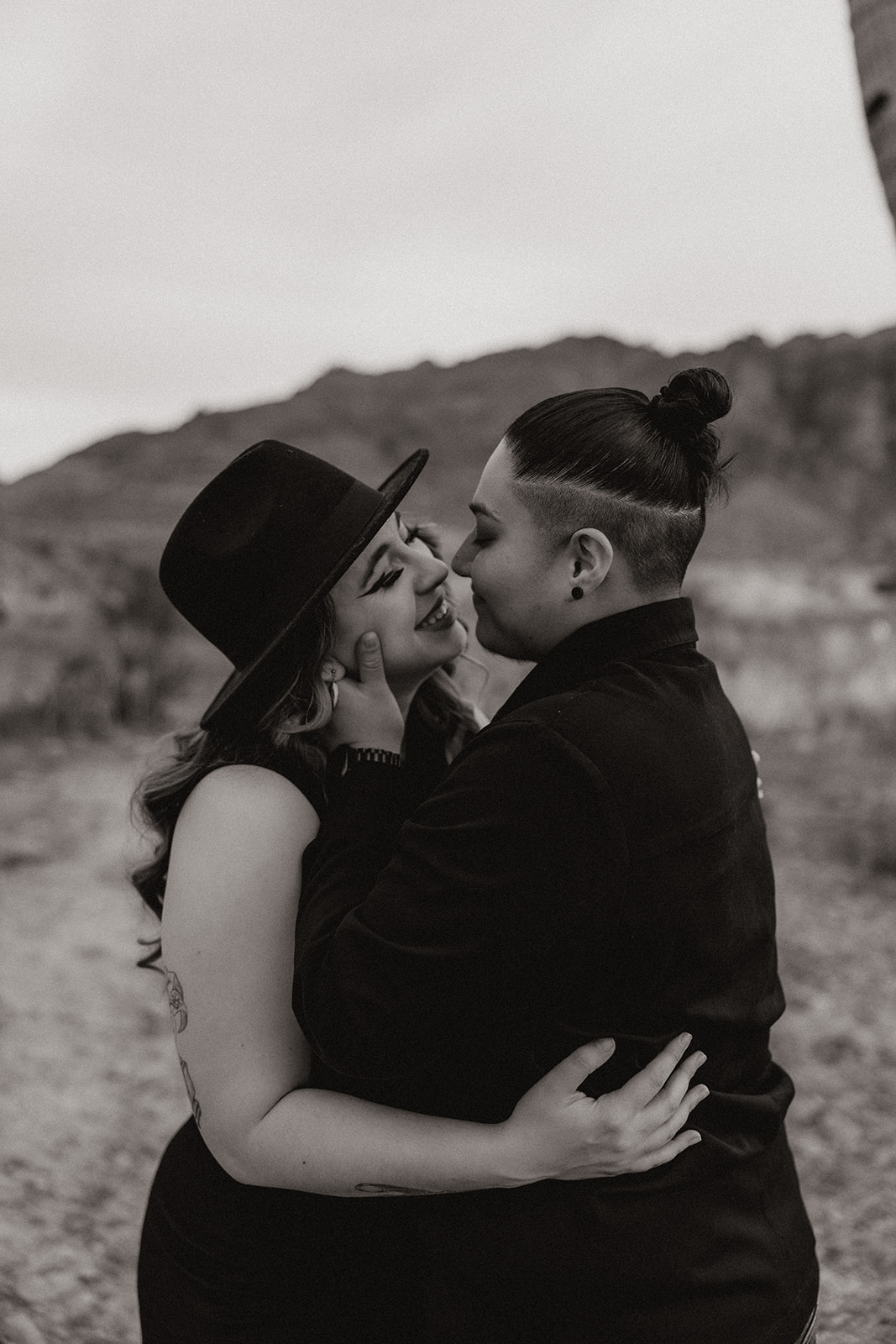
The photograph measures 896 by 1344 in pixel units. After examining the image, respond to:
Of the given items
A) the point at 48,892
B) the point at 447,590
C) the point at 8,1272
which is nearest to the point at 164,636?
the point at 48,892

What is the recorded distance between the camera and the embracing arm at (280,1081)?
56.5 inches

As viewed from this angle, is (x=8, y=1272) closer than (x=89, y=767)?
Yes

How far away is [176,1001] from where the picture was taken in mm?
1746

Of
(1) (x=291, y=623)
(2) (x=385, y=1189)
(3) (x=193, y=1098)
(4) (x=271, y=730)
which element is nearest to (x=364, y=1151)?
(2) (x=385, y=1189)

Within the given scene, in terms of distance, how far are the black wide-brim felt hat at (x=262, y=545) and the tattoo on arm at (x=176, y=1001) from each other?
0.41m

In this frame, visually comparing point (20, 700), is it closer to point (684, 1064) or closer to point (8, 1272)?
point (8, 1272)

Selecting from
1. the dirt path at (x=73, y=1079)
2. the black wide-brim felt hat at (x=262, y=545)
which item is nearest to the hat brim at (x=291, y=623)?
the black wide-brim felt hat at (x=262, y=545)

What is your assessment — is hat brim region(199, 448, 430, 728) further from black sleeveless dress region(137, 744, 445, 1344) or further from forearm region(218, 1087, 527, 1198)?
forearm region(218, 1087, 527, 1198)

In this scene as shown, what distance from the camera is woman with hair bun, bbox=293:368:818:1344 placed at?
132 cm

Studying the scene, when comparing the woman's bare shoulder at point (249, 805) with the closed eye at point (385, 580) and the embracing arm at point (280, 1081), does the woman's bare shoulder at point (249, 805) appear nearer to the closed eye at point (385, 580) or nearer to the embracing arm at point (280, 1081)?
the embracing arm at point (280, 1081)

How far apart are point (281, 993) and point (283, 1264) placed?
52 centimetres

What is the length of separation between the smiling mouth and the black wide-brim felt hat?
20 cm

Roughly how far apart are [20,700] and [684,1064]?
365 inches

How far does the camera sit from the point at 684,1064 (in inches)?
58.1
